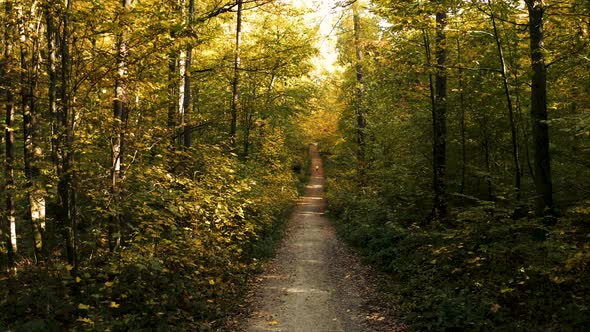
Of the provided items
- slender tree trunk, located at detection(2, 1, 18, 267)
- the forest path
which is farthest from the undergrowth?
slender tree trunk, located at detection(2, 1, 18, 267)

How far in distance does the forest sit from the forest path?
1.81 feet

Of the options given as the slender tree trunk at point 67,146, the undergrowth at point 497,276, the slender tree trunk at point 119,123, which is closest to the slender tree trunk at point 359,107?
the undergrowth at point 497,276

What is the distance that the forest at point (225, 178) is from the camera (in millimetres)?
6078

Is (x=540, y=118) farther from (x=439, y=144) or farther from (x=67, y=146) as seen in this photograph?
(x=67, y=146)

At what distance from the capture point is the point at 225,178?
378 inches

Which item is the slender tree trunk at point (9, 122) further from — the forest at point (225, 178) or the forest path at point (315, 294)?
the forest path at point (315, 294)

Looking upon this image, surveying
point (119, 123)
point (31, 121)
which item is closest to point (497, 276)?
point (119, 123)

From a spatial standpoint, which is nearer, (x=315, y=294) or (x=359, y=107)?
(x=315, y=294)

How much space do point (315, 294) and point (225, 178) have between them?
12.3ft

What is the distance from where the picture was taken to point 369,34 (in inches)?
767

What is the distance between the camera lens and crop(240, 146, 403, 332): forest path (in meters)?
7.15

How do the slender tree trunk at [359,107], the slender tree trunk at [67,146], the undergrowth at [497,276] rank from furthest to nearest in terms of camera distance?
1. the slender tree trunk at [359,107]
2. the slender tree trunk at [67,146]
3. the undergrowth at [497,276]

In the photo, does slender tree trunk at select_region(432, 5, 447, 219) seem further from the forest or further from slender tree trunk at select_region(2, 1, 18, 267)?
slender tree trunk at select_region(2, 1, 18, 267)

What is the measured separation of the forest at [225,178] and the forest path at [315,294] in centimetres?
55
